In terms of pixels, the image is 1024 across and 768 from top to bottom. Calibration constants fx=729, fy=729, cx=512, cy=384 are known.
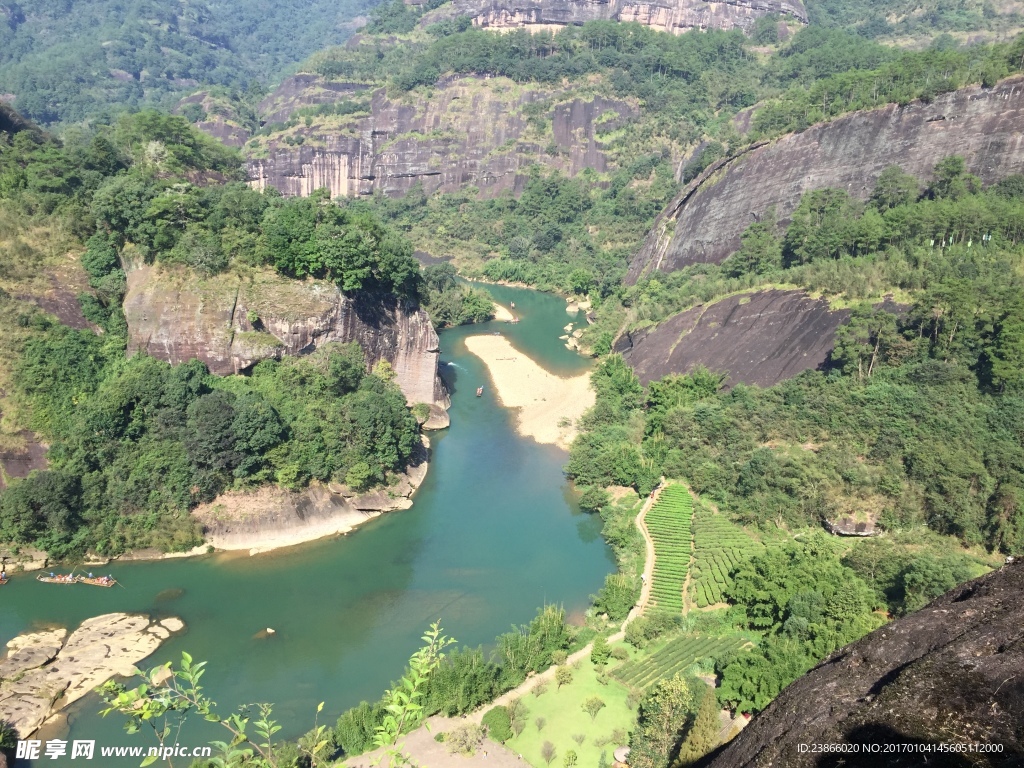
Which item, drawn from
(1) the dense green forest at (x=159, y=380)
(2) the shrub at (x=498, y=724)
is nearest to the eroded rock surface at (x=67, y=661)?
(1) the dense green forest at (x=159, y=380)

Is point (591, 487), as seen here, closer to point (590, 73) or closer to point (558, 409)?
point (558, 409)

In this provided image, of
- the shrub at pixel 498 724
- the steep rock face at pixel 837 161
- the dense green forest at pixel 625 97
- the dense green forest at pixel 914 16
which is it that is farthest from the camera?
the dense green forest at pixel 914 16

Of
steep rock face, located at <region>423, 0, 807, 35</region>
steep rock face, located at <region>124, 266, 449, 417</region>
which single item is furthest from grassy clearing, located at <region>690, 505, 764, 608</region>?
steep rock face, located at <region>423, 0, 807, 35</region>

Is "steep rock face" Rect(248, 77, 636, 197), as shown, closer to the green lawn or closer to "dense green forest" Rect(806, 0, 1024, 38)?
"dense green forest" Rect(806, 0, 1024, 38)

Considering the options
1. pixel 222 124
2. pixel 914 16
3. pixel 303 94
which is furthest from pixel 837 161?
pixel 222 124

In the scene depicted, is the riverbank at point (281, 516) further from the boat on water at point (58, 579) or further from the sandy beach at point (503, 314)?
the sandy beach at point (503, 314)

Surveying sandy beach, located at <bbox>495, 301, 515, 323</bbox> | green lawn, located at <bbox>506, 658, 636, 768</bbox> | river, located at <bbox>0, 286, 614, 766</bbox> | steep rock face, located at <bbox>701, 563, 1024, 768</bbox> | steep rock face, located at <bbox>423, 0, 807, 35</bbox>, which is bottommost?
sandy beach, located at <bbox>495, 301, 515, 323</bbox>

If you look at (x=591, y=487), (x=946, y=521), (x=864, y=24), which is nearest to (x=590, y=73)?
(x=864, y=24)
